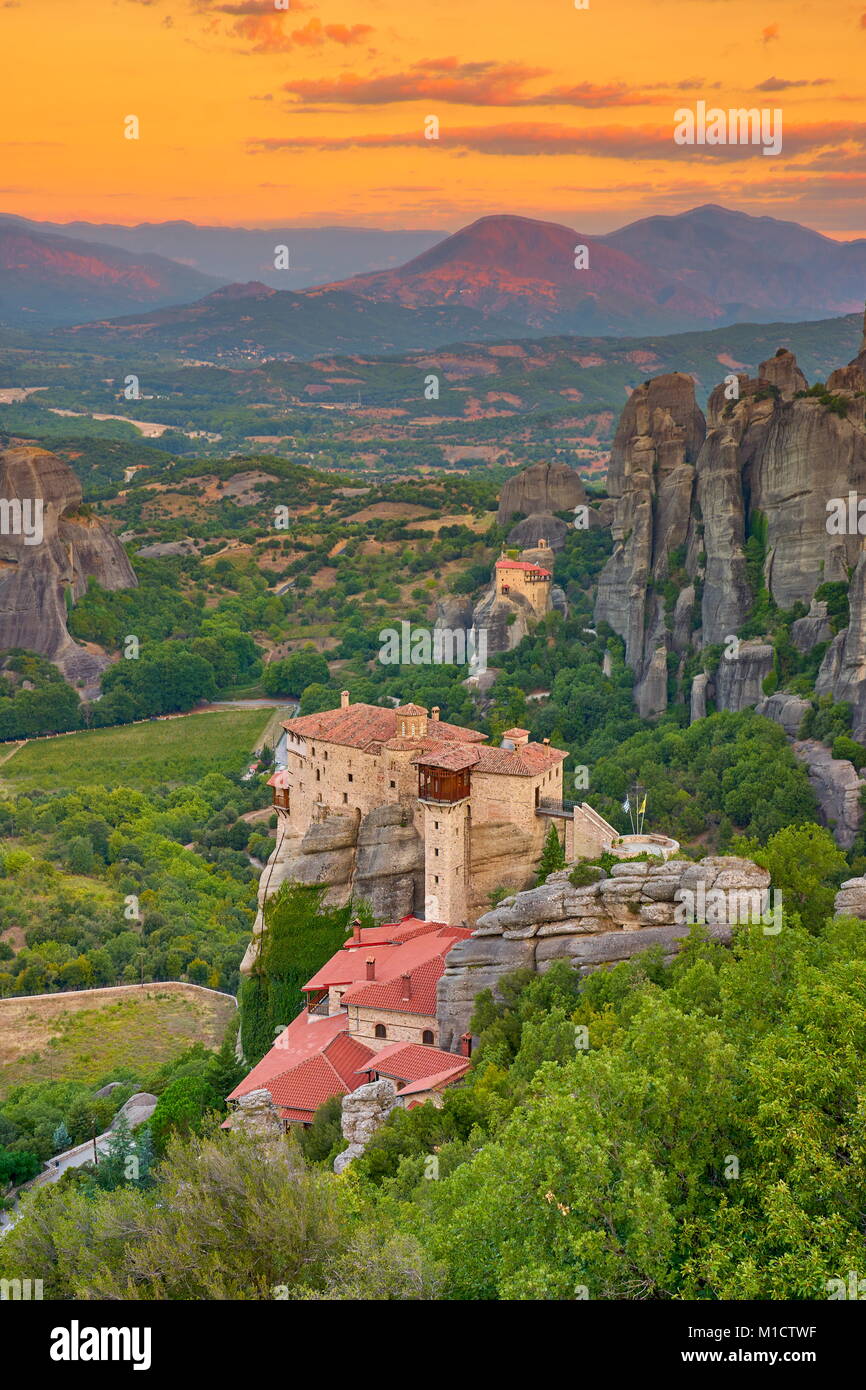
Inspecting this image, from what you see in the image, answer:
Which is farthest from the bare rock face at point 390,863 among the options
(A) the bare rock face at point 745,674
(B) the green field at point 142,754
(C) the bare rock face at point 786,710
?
(B) the green field at point 142,754

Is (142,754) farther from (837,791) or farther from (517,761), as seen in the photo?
(517,761)

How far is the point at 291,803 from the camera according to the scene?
44438 millimetres

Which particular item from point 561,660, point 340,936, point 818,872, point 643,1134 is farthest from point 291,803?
point 561,660

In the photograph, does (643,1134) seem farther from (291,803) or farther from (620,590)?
(620,590)

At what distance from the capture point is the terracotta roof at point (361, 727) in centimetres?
4169

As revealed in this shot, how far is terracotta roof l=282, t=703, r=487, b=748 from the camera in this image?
41688 mm

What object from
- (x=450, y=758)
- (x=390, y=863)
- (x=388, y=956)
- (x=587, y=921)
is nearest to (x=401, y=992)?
(x=388, y=956)

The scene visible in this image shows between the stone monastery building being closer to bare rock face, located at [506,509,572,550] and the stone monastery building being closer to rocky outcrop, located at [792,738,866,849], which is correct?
rocky outcrop, located at [792,738,866,849]

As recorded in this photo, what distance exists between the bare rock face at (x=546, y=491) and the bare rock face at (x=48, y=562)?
2776 centimetres

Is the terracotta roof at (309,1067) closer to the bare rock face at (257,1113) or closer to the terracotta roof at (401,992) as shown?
the bare rock face at (257,1113)

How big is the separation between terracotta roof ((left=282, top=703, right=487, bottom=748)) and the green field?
Result: 35683 mm

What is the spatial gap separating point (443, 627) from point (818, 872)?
54.2 m

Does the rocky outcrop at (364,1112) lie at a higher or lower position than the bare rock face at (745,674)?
lower

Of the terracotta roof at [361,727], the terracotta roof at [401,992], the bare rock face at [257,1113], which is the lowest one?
the bare rock face at [257,1113]
